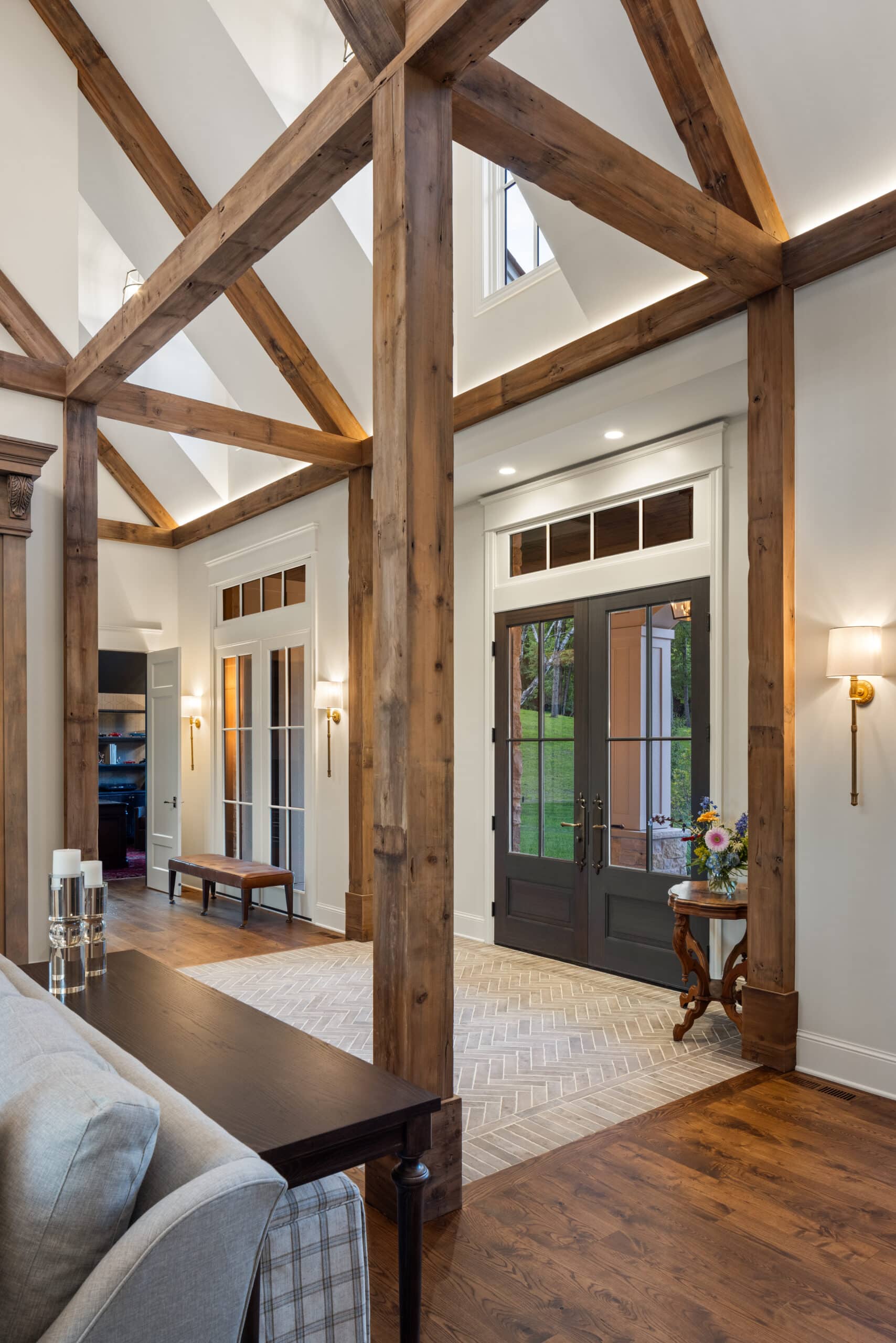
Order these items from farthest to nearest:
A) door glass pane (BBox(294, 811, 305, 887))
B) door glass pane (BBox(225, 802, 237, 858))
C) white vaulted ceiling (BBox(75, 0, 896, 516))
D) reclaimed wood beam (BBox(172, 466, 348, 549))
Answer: door glass pane (BBox(225, 802, 237, 858)) < door glass pane (BBox(294, 811, 305, 887)) < reclaimed wood beam (BBox(172, 466, 348, 549)) < white vaulted ceiling (BBox(75, 0, 896, 516))

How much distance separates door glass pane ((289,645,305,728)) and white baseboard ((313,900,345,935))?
58.5 inches

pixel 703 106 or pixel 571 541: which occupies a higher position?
pixel 703 106

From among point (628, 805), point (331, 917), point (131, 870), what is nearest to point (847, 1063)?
point (628, 805)

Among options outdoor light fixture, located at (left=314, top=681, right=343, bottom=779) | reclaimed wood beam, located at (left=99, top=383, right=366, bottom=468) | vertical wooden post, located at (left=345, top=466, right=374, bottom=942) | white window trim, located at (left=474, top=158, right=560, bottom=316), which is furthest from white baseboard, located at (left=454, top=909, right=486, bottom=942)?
white window trim, located at (left=474, top=158, right=560, bottom=316)

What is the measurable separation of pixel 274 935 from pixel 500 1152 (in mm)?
4061

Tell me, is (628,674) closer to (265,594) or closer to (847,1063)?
(847,1063)

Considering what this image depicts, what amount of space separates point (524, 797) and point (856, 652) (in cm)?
300

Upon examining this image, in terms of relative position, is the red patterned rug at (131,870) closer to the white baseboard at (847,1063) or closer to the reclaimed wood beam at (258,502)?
the reclaimed wood beam at (258,502)

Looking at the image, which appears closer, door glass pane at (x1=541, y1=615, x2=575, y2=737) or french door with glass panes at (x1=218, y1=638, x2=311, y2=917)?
door glass pane at (x1=541, y1=615, x2=575, y2=737)

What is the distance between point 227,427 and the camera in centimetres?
601

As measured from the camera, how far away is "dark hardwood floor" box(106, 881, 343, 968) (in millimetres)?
6492

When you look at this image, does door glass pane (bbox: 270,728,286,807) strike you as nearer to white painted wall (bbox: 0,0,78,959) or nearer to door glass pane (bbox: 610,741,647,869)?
white painted wall (bbox: 0,0,78,959)

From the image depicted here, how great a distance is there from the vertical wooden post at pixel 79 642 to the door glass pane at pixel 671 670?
3.20 meters

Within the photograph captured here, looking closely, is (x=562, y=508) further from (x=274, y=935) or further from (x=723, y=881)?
(x=274, y=935)
